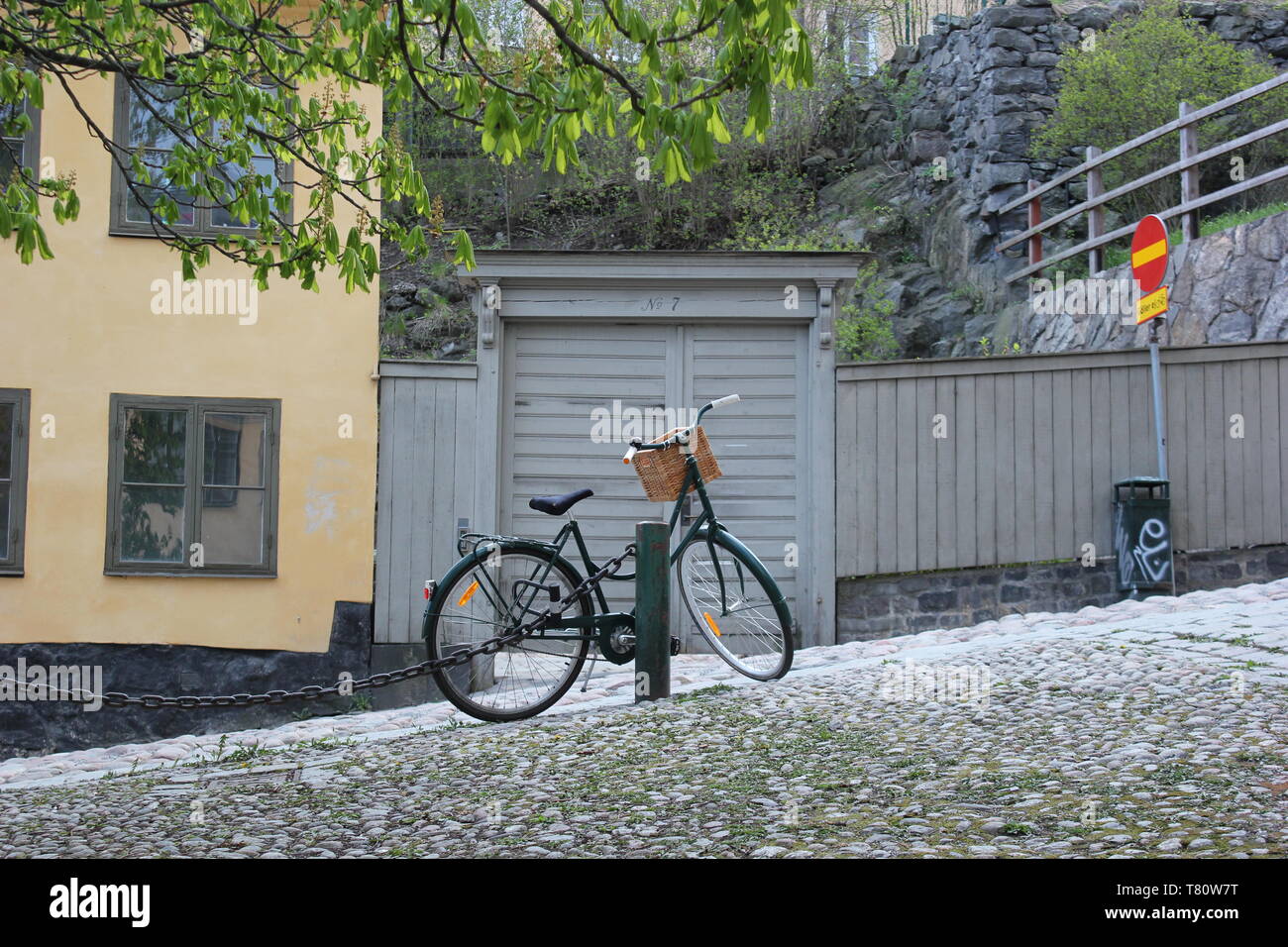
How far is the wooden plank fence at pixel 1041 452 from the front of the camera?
913cm

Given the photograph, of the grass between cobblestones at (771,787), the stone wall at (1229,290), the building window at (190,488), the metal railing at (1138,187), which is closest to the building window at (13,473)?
the building window at (190,488)

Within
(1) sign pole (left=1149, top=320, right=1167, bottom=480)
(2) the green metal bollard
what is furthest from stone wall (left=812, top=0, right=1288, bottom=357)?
(2) the green metal bollard

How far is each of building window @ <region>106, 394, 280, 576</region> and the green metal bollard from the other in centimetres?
434

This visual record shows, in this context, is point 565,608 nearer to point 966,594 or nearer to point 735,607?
point 735,607

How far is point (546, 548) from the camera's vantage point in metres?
5.94

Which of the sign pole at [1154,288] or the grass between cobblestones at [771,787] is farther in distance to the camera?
the sign pole at [1154,288]

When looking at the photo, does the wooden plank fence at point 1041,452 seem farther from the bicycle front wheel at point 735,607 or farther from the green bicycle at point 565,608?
the green bicycle at point 565,608

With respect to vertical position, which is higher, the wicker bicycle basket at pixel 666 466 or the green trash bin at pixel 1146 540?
the wicker bicycle basket at pixel 666 466

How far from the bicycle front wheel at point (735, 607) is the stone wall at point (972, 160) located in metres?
9.12

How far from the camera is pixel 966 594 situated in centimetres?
913

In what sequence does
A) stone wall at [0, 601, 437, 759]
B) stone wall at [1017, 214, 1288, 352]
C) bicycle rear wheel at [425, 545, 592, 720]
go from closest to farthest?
1. bicycle rear wheel at [425, 545, 592, 720]
2. stone wall at [0, 601, 437, 759]
3. stone wall at [1017, 214, 1288, 352]

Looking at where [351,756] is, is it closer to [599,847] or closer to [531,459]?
→ [599,847]

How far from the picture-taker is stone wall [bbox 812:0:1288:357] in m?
15.6

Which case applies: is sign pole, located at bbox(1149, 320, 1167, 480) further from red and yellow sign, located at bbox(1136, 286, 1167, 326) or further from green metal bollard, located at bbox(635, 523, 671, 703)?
green metal bollard, located at bbox(635, 523, 671, 703)
